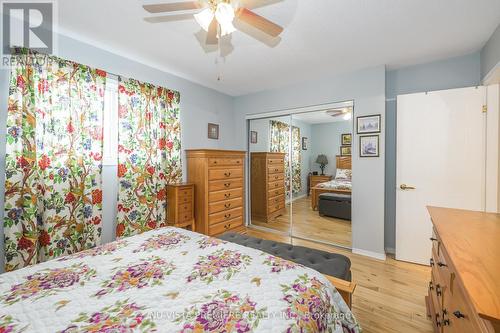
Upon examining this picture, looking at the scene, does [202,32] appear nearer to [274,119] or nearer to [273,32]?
[273,32]

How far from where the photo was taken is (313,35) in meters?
2.21

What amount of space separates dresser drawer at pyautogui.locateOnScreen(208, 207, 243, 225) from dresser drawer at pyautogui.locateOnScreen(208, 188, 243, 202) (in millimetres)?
212

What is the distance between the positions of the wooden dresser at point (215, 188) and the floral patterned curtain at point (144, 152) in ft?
1.12

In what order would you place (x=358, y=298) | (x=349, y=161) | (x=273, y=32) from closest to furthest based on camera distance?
(x=273, y=32)
(x=358, y=298)
(x=349, y=161)

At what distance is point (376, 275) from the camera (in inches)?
97.2

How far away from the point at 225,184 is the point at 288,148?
1.28 metres

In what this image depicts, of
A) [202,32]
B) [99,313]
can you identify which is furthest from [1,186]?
[202,32]

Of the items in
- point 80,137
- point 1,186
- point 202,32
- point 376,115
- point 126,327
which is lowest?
point 126,327

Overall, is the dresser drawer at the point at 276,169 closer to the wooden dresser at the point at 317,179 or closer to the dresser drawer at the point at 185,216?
the wooden dresser at the point at 317,179

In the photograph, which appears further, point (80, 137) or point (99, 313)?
point (80, 137)

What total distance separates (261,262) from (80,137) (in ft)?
7.30

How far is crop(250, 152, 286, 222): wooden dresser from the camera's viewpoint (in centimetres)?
396

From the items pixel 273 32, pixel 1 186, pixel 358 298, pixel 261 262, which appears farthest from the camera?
pixel 358 298

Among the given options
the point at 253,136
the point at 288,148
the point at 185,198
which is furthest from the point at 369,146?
the point at 185,198
